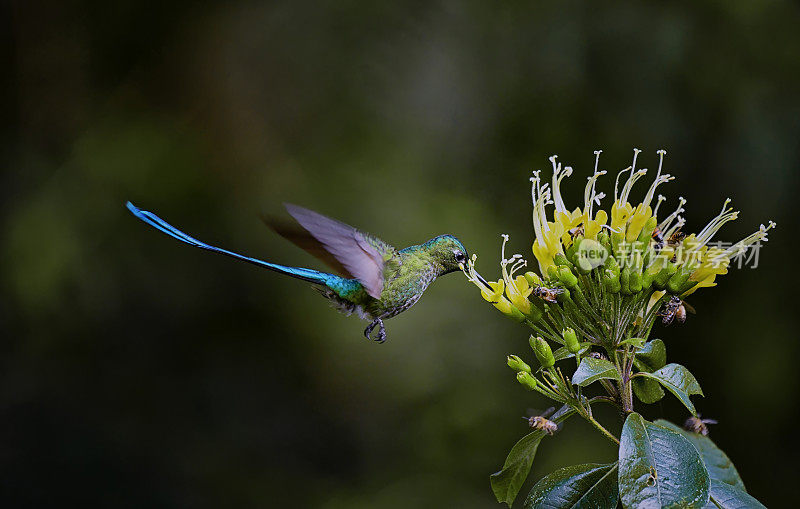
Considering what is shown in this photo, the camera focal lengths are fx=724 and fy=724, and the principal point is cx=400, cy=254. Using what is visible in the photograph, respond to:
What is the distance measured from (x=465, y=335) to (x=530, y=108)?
0.91 metres

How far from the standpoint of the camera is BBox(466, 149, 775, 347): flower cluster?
103 cm

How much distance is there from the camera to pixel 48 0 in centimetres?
294

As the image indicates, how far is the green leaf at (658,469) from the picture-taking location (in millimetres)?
890

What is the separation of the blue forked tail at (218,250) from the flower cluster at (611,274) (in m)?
0.30

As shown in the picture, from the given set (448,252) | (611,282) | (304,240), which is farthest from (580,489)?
(304,240)

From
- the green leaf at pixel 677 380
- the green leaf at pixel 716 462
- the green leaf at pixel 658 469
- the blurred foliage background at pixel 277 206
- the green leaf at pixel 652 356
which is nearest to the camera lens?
the green leaf at pixel 658 469

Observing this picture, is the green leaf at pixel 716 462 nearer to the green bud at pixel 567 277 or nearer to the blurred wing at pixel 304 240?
the green bud at pixel 567 277

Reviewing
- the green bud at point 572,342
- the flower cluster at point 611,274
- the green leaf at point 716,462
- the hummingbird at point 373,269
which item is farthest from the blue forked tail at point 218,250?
the green leaf at point 716,462

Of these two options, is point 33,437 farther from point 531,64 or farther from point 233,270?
point 531,64

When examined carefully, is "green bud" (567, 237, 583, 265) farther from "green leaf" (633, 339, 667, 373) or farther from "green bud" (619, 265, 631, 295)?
"green leaf" (633, 339, 667, 373)

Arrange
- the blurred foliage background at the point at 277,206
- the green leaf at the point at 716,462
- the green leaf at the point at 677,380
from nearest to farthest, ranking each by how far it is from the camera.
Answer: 1. the green leaf at the point at 677,380
2. the green leaf at the point at 716,462
3. the blurred foliage background at the point at 277,206

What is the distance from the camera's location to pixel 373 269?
1.11 m

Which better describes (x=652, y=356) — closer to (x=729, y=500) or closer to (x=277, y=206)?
(x=729, y=500)

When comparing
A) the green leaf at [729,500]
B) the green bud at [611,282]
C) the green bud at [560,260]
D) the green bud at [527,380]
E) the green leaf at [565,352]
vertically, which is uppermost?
the green bud at [560,260]
